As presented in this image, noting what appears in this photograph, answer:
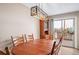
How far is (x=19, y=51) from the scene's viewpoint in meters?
1.42

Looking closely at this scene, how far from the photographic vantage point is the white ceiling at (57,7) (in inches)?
53.2

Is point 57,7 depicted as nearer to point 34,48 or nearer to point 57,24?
point 57,24

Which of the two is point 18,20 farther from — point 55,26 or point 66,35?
point 66,35

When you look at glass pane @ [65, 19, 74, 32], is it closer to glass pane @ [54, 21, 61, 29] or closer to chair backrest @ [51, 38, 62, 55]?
glass pane @ [54, 21, 61, 29]

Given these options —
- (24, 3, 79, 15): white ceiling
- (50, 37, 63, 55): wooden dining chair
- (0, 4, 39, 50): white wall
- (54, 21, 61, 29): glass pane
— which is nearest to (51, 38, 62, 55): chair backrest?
(50, 37, 63, 55): wooden dining chair

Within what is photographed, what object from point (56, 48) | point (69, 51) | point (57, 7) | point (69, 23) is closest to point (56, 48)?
point (56, 48)

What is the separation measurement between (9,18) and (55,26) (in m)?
0.74

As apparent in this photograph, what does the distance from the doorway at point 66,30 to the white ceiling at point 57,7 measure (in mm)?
141

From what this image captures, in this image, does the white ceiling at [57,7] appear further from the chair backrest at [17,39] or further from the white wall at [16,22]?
the chair backrest at [17,39]

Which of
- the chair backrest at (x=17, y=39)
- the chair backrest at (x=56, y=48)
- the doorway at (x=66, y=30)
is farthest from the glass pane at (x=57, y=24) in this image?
the chair backrest at (x=17, y=39)

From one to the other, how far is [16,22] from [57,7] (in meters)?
0.67

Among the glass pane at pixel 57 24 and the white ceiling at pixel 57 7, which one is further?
the glass pane at pixel 57 24

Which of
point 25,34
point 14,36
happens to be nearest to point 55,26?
point 25,34

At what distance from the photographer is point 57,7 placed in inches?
56.0
